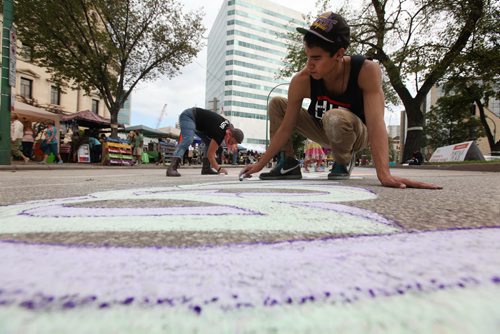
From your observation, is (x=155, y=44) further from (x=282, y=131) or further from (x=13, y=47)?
(x=282, y=131)

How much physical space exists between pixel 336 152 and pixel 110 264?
285 cm

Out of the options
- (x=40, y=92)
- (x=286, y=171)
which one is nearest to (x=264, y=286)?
(x=286, y=171)

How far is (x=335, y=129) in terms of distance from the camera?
273 cm


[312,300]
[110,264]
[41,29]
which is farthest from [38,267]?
[41,29]

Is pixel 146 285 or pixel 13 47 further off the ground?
pixel 13 47

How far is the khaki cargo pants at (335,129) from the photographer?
106 inches

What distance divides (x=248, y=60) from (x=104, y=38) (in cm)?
7417

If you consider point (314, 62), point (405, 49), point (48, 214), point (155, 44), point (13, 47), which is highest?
point (155, 44)

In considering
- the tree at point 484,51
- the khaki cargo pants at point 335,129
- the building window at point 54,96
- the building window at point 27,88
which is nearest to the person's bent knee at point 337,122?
the khaki cargo pants at point 335,129

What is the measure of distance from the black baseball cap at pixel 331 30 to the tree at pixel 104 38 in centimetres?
1369

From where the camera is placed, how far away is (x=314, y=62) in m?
A: 2.37

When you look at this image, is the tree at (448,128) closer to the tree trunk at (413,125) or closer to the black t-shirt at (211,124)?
the tree trunk at (413,125)

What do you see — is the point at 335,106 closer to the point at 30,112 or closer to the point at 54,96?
the point at 30,112

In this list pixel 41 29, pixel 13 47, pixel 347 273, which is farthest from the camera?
pixel 41 29
